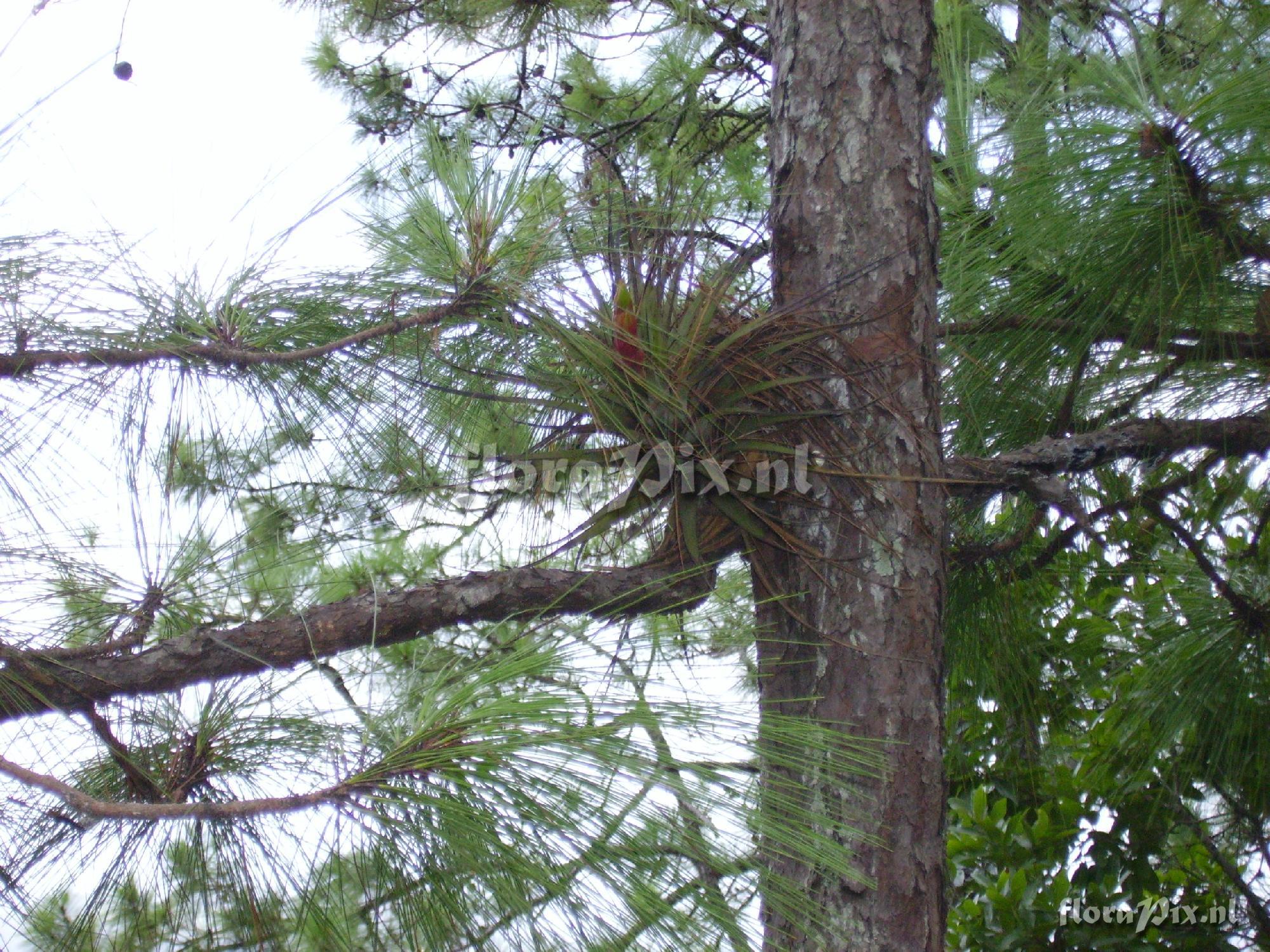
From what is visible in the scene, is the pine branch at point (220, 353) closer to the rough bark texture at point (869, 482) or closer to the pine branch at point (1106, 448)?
the rough bark texture at point (869, 482)

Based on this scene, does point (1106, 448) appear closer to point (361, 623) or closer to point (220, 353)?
point (361, 623)

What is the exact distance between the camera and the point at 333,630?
903 mm

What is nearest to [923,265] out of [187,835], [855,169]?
[855,169]

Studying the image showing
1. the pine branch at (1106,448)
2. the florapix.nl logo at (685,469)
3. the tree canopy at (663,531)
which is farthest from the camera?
the pine branch at (1106,448)

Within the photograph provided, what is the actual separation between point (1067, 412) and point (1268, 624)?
1.25 feet

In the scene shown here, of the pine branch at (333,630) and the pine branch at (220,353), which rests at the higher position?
the pine branch at (220,353)

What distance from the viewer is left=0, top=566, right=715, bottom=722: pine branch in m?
0.84

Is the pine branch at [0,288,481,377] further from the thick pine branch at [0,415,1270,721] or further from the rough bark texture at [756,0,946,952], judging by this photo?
the rough bark texture at [756,0,946,952]

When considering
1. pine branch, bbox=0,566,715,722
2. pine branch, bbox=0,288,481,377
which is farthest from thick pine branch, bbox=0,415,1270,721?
pine branch, bbox=0,288,481,377

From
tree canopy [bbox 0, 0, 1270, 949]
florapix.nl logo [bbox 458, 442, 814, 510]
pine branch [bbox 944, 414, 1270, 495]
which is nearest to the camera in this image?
tree canopy [bbox 0, 0, 1270, 949]

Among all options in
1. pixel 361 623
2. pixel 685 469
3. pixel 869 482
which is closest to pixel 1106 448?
pixel 869 482

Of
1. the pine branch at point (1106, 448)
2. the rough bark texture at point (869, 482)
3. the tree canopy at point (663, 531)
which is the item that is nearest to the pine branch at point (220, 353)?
the tree canopy at point (663, 531)

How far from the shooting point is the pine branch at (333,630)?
33.0 inches

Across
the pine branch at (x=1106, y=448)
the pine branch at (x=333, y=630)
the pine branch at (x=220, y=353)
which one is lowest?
the pine branch at (x=333, y=630)
